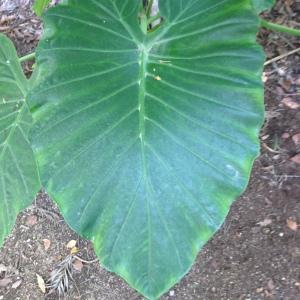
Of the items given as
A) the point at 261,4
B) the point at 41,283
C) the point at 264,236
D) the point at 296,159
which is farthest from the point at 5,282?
the point at 261,4

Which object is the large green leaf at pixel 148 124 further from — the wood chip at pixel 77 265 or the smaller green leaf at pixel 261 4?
the wood chip at pixel 77 265

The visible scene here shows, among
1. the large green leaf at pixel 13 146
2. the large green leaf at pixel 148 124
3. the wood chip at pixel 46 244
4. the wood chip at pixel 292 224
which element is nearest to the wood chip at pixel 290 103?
the wood chip at pixel 292 224

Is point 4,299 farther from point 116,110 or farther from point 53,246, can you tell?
point 116,110

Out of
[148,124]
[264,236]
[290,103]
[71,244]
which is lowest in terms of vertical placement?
[264,236]

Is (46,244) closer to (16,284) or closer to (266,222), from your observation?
(16,284)

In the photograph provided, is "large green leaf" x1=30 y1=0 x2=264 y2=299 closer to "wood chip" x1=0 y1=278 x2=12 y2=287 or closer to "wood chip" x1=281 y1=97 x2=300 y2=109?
"wood chip" x1=281 y1=97 x2=300 y2=109

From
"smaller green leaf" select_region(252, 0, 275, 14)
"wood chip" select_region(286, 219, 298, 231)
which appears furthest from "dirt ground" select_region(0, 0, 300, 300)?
"smaller green leaf" select_region(252, 0, 275, 14)
